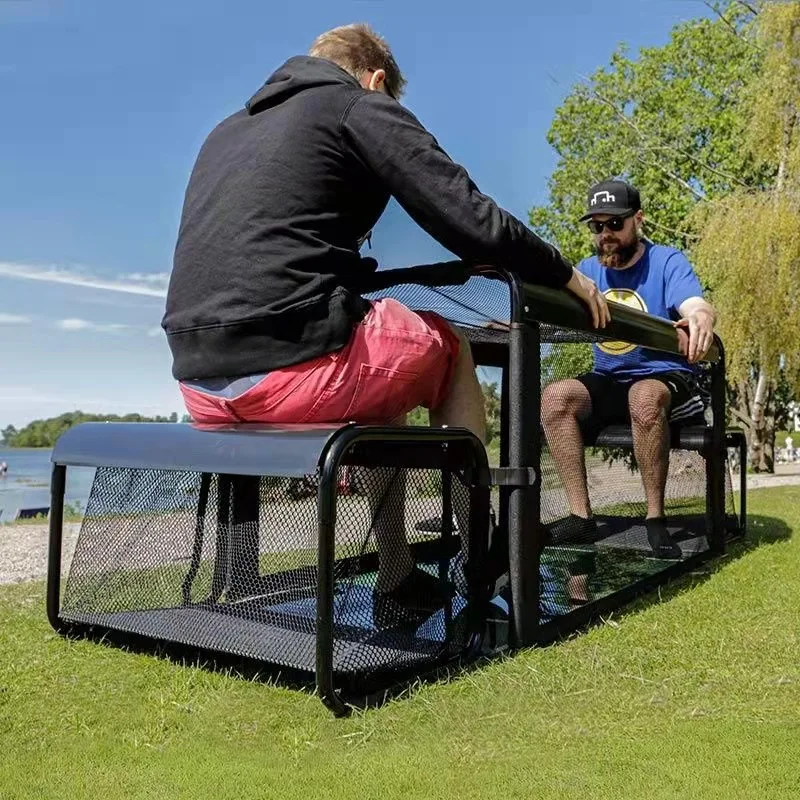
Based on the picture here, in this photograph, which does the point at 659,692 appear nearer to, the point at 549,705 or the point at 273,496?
the point at 549,705

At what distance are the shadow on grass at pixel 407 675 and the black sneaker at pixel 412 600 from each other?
0.52ft

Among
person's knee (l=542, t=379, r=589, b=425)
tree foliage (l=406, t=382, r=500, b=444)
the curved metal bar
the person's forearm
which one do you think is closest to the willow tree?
the person's forearm

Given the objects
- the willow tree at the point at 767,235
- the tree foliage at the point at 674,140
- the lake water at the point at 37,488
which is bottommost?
the lake water at the point at 37,488

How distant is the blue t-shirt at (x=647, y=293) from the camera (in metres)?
3.52

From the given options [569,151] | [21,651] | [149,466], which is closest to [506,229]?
[149,466]

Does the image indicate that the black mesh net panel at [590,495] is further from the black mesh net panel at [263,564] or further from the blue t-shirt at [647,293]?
the black mesh net panel at [263,564]

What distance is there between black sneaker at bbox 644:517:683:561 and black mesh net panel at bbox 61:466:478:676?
1386 mm

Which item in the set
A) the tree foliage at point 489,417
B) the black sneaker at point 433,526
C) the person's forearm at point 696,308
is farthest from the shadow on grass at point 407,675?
the person's forearm at point 696,308

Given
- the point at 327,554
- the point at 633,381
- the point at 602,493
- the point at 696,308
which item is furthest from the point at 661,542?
the point at 327,554

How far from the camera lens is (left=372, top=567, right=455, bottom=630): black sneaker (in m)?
2.20

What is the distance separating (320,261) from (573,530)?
1552mm

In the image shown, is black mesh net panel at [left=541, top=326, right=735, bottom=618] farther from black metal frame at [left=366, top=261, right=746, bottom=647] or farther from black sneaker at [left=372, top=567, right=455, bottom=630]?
black sneaker at [left=372, top=567, right=455, bottom=630]

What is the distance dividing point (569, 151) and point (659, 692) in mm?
25590

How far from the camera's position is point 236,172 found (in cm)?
217
